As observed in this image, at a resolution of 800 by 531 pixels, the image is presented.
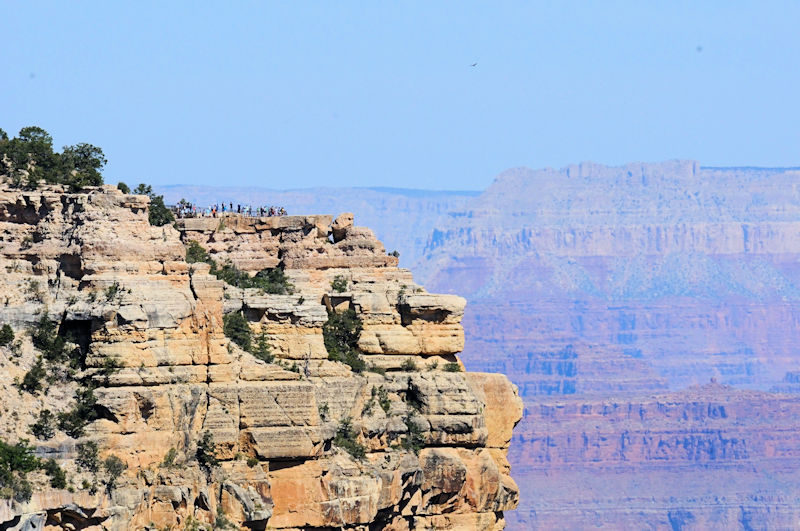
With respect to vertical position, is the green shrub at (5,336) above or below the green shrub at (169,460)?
above

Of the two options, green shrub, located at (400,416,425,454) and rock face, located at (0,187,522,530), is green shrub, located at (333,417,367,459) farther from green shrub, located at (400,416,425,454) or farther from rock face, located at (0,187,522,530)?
green shrub, located at (400,416,425,454)

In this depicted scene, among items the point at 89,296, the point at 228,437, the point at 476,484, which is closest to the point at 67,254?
the point at 89,296

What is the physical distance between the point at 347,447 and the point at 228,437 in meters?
8.30

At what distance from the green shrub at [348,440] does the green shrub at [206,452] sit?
8208 mm

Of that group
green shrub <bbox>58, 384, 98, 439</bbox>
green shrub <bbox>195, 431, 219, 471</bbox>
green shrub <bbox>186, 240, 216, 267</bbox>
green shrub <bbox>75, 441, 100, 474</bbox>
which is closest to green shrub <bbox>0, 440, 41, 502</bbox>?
green shrub <bbox>75, 441, 100, 474</bbox>

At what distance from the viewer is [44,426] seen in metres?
71.4

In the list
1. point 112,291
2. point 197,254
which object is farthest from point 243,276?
point 112,291

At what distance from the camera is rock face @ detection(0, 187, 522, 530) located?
238ft

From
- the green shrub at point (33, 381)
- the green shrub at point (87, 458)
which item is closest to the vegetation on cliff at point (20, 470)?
the green shrub at point (87, 458)

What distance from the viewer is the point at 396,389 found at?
291 ft

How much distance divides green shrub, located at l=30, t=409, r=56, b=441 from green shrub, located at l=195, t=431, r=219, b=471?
538cm

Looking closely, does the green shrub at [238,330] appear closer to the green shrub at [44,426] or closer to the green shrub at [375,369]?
the green shrub at [375,369]

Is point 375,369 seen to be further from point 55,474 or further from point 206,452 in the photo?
point 55,474

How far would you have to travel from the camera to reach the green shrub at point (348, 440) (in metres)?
83.4
